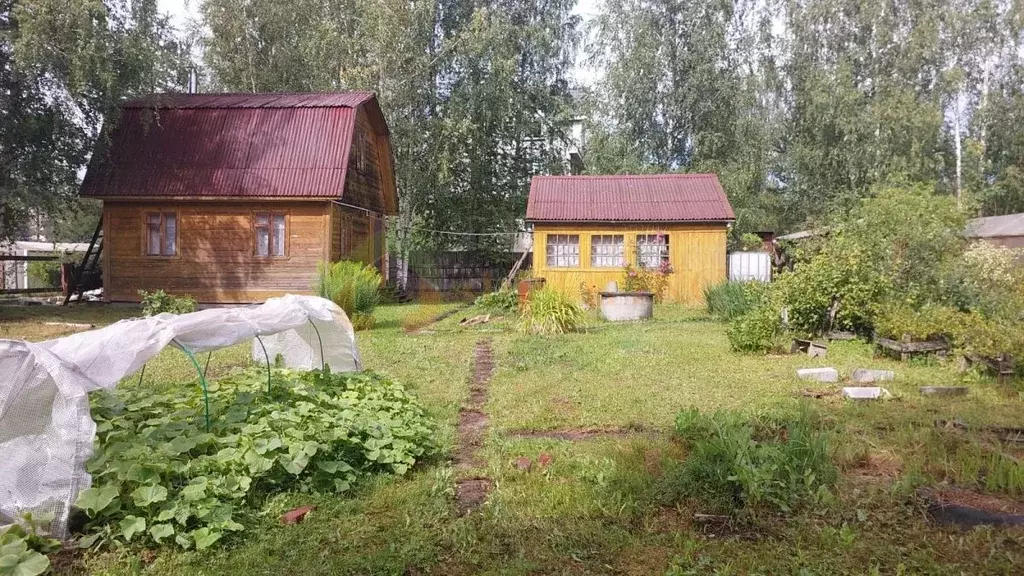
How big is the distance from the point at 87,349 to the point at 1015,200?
3781 centimetres

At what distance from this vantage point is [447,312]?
688 inches

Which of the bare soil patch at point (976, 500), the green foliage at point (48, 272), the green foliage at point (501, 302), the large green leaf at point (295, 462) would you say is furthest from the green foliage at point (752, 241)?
the green foliage at point (48, 272)

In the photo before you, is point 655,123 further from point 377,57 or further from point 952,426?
point 952,426

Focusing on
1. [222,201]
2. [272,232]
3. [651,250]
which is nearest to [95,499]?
[272,232]

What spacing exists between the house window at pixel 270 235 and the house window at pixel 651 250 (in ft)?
30.6

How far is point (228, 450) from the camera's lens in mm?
4348

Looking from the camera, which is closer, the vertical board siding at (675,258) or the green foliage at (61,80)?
the green foliage at (61,80)

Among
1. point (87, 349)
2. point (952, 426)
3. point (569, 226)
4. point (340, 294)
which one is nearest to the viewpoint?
point (87, 349)

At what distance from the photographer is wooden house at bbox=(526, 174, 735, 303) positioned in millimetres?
18328

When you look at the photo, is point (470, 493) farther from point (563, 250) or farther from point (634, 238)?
point (634, 238)

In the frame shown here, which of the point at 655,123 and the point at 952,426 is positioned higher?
the point at 655,123

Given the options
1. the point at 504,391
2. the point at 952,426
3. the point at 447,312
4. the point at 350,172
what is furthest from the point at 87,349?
the point at 350,172

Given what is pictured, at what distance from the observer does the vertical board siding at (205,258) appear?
17109mm

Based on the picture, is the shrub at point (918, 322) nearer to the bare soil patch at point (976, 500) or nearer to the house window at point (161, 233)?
the bare soil patch at point (976, 500)
